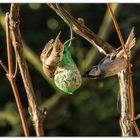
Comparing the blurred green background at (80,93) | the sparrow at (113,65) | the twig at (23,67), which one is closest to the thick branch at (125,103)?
the sparrow at (113,65)

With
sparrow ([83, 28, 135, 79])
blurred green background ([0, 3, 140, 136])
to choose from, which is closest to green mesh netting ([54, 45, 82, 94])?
sparrow ([83, 28, 135, 79])

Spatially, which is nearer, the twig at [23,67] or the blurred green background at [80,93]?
the twig at [23,67]

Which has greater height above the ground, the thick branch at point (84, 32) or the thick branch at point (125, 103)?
the thick branch at point (84, 32)

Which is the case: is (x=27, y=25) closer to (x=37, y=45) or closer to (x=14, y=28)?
(x=37, y=45)

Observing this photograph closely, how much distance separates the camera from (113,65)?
92 cm

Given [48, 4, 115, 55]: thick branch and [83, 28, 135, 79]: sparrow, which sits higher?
[48, 4, 115, 55]: thick branch

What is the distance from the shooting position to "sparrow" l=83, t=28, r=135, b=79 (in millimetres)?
906

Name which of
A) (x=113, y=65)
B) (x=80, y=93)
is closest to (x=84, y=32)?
(x=113, y=65)

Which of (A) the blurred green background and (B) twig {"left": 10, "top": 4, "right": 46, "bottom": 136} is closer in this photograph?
(B) twig {"left": 10, "top": 4, "right": 46, "bottom": 136}

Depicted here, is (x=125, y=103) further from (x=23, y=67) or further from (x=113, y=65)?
(x=23, y=67)

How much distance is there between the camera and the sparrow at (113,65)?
91cm

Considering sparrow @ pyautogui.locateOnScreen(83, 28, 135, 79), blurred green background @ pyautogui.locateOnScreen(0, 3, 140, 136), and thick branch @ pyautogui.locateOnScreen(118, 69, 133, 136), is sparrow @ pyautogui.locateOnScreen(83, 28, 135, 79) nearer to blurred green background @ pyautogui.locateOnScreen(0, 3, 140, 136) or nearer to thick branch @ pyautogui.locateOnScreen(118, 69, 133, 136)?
thick branch @ pyautogui.locateOnScreen(118, 69, 133, 136)

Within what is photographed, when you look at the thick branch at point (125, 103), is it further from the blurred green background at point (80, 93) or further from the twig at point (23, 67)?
the blurred green background at point (80, 93)

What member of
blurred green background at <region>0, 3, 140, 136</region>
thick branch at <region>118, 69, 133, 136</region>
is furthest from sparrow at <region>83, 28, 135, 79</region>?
blurred green background at <region>0, 3, 140, 136</region>
